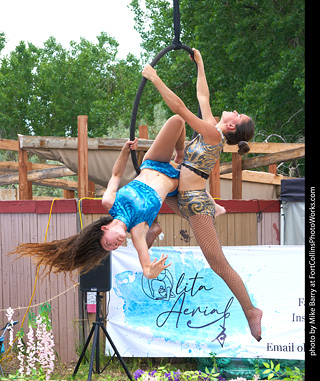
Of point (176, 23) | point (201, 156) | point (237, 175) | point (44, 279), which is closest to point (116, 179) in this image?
point (201, 156)

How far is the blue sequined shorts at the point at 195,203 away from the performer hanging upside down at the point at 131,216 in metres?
0.08

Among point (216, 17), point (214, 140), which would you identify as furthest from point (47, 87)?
point (214, 140)

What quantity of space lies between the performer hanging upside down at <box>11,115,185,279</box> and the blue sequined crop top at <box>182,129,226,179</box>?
0.09m

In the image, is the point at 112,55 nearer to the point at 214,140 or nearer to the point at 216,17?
the point at 216,17

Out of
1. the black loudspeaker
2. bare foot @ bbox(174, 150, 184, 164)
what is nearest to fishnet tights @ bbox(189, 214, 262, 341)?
bare foot @ bbox(174, 150, 184, 164)

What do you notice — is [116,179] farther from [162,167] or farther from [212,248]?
[212,248]

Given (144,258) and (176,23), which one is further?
(176,23)

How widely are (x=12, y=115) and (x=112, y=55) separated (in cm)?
550

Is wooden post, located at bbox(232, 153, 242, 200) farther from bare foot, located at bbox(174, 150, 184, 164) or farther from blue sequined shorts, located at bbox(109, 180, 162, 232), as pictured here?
blue sequined shorts, located at bbox(109, 180, 162, 232)

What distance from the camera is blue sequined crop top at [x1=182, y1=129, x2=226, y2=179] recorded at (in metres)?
3.16

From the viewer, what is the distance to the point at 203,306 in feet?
20.4

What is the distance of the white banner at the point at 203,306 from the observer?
241 inches

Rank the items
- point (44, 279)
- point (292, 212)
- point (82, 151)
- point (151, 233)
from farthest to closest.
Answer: point (292, 212) < point (44, 279) < point (82, 151) < point (151, 233)

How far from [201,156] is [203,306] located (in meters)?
3.36
